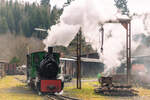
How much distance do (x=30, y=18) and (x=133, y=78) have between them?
208 feet

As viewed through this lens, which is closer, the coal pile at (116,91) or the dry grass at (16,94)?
the dry grass at (16,94)

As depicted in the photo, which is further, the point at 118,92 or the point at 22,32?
the point at 22,32

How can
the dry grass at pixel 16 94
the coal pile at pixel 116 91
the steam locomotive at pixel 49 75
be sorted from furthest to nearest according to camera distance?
the coal pile at pixel 116 91, the dry grass at pixel 16 94, the steam locomotive at pixel 49 75

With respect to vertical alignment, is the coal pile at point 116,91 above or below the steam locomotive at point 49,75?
below

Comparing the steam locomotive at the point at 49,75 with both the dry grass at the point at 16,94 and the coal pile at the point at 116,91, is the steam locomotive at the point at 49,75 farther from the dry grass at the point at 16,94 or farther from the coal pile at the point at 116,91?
the coal pile at the point at 116,91

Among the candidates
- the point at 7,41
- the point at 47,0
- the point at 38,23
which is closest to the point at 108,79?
the point at 7,41

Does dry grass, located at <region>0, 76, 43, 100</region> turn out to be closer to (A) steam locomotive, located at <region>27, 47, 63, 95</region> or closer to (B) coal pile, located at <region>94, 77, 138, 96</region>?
(A) steam locomotive, located at <region>27, 47, 63, 95</region>

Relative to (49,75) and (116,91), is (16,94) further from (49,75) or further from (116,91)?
(116,91)

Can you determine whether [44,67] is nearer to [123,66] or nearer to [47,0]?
[123,66]

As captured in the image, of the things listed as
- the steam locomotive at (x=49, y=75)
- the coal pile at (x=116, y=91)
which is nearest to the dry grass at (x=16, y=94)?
the steam locomotive at (x=49, y=75)

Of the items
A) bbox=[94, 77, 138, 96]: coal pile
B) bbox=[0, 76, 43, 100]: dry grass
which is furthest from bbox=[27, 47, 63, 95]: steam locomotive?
bbox=[94, 77, 138, 96]: coal pile

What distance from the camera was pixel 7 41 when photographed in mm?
78500

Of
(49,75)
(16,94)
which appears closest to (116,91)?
(49,75)

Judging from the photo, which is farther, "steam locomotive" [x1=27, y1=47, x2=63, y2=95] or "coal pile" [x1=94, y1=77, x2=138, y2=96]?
"coal pile" [x1=94, y1=77, x2=138, y2=96]
